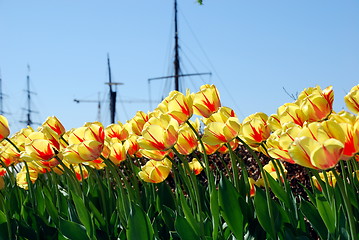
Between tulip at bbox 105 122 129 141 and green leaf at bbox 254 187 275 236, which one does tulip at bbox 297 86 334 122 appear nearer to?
green leaf at bbox 254 187 275 236

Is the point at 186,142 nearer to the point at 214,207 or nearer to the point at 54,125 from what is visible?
the point at 214,207

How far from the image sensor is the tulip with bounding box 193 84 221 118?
2.62m

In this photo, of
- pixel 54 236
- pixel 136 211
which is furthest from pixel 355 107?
pixel 54 236

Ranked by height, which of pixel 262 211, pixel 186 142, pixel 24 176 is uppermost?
pixel 186 142

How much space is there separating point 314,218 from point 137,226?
803 millimetres

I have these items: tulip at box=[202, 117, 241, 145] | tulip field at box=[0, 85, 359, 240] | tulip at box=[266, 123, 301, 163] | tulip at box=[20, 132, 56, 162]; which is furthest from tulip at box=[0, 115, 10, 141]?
tulip at box=[266, 123, 301, 163]

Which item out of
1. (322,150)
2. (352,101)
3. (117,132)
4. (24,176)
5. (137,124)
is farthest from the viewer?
(24,176)

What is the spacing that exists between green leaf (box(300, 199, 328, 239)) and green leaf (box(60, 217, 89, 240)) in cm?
110

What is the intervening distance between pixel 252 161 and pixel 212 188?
328 centimetres

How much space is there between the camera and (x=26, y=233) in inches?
125

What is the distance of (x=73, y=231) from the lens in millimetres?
2850

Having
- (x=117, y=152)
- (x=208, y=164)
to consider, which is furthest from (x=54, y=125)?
(x=208, y=164)

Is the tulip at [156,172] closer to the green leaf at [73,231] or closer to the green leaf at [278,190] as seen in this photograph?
the green leaf at [73,231]

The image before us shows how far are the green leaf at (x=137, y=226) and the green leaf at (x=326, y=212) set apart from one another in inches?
29.0
